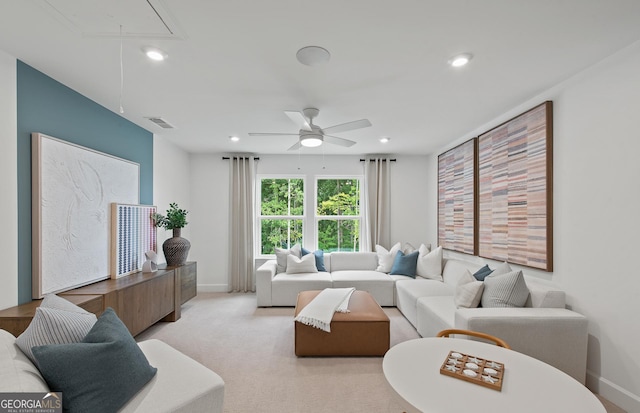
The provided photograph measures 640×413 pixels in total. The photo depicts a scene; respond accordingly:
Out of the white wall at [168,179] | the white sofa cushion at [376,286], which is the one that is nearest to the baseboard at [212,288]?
the white wall at [168,179]

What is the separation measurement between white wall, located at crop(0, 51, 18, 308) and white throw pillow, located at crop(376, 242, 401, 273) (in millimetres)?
4429

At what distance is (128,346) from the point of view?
1.54 m

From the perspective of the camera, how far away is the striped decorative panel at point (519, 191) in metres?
2.71

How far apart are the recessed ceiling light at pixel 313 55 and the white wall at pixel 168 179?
122 inches

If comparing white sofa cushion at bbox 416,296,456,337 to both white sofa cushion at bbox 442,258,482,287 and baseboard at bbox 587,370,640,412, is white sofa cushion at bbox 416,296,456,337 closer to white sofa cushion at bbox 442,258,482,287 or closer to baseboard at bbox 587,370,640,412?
white sofa cushion at bbox 442,258,482,287

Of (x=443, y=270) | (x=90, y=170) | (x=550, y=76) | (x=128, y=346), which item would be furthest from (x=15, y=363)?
(x=443, y=270)

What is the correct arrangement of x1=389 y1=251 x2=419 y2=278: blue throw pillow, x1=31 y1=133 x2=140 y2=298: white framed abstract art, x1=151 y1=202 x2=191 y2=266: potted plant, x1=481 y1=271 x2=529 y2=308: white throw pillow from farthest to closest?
x1=389 y1=251 x2=419 y2=278: blue throw pillow, x1=151 y1=202 x2=191 y2=266: potted plant, x1=481 y1=271 x2=529 y2=308: white throw pillow, x1=31 y1=133 x2=140 y2=298: white framed abstract art

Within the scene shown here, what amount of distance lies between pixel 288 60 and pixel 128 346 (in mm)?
2091

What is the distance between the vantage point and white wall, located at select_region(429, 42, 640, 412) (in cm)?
203

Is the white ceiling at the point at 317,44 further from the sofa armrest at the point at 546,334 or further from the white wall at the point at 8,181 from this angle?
the sofa armrest at the point at 546,334

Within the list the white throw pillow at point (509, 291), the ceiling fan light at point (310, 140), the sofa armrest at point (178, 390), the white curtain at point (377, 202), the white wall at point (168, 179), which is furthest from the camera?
the white curtain at point (377, 202)

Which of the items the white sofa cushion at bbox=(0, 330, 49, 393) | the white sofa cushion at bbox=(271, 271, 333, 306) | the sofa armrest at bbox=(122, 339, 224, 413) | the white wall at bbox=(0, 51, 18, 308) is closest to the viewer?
the white sofa cushion at bbox=(0, 330, 49, 393)

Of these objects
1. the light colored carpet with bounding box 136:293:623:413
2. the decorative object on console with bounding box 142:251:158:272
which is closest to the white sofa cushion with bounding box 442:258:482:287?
the light colored carpet with bounding box 136:293:623:413

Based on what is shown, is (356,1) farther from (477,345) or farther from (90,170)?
(90,170)
